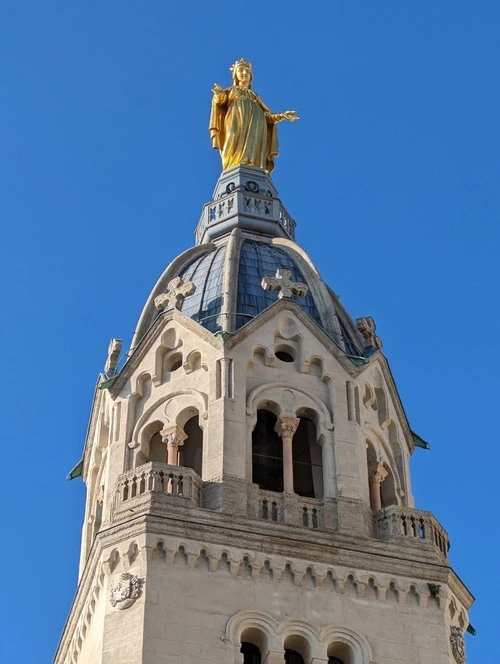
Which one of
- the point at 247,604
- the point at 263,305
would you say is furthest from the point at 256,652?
the point at 263,305

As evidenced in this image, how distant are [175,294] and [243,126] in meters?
11.2

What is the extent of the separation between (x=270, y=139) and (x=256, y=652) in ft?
75.2

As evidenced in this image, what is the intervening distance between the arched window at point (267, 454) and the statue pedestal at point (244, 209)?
903 centimetres

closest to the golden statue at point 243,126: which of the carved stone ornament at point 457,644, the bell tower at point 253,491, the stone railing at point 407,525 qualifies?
the bell tower at point 253,491

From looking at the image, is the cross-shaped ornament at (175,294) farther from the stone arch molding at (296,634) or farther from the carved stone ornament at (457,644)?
the carved stone ornament at (457,644)

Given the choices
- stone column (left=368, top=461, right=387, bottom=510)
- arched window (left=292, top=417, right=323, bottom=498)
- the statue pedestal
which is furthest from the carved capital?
the statue pedestal

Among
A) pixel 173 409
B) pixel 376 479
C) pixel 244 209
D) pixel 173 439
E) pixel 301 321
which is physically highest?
pixel 244 209

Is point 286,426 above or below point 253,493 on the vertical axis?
above

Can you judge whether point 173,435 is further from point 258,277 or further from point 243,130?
point 243,130

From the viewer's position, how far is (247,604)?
4553 centimetres

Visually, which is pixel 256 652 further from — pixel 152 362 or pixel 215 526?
pixel 152 362

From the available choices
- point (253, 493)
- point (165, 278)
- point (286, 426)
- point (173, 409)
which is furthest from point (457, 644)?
point (165, 278)

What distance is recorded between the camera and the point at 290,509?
157ft

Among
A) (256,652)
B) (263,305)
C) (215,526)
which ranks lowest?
(256,652)
